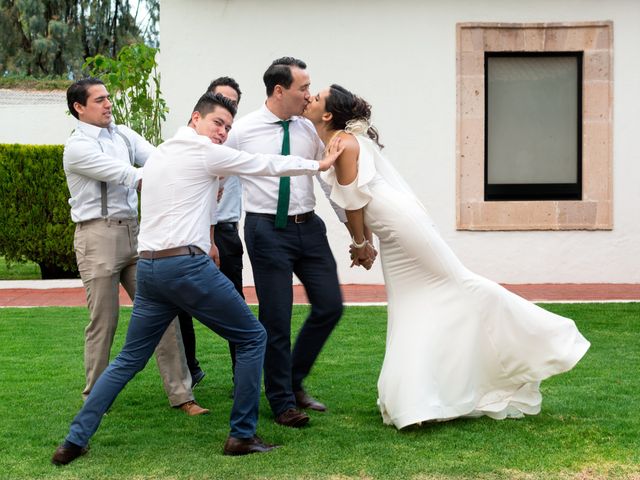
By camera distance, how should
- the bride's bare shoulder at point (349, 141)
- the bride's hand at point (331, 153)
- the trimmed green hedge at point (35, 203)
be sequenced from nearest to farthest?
the bride's hand at point (331, 153) → the bride's bare shoulder at point (349, 141) → the trimmed green hedge at point (35, 203)

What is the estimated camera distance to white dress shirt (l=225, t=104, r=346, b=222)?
584cm

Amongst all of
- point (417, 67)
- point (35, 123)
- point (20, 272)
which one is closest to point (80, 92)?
point (417, 67)

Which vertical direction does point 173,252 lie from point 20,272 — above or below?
above

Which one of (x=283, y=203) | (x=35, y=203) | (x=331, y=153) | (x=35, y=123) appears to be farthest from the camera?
(x=35, y=123)

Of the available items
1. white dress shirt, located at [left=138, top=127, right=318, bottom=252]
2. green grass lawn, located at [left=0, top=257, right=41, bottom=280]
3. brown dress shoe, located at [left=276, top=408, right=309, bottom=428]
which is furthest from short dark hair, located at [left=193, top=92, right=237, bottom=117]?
green grass lawn, located at [left=0, top=257, right=41, bottom=280]

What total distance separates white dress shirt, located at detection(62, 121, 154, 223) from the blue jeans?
0.95 metres

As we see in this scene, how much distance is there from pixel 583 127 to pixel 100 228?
7.92m

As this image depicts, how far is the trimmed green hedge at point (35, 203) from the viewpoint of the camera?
1349 centimetres

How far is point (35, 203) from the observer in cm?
1358

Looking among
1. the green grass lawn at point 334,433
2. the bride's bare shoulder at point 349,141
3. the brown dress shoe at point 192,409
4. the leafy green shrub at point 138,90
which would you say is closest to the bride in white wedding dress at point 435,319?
the bride's bare shoulder at point 349,141

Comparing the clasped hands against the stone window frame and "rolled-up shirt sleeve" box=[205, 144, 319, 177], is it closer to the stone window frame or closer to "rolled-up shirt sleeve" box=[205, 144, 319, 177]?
"rolled-up shirt sleeve" box=[205, 144, 319, 177]

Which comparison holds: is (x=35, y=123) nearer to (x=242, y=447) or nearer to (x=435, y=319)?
(x=435, y=319)

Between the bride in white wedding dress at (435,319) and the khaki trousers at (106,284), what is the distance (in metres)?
1.33

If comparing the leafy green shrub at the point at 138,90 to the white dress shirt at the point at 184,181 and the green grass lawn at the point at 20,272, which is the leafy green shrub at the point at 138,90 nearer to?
the green grass lawn at the point at 20,272
